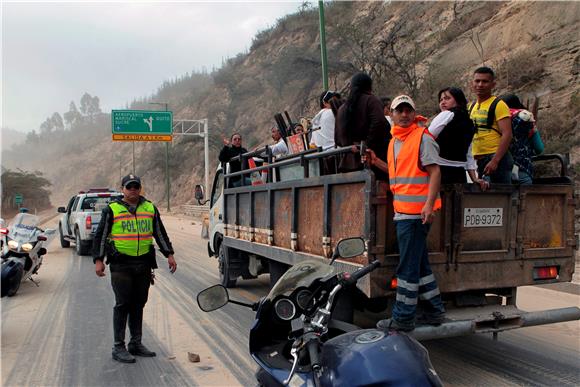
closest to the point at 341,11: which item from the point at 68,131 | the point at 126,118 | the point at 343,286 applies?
the point at 126,118

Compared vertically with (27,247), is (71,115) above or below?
above

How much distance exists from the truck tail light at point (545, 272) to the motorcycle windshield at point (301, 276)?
3.01 meters

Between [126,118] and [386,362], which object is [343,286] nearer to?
[386,362]

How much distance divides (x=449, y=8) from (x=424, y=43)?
279 centimetres

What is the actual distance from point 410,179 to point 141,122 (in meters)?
29.3

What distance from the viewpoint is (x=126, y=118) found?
3077 centimetres

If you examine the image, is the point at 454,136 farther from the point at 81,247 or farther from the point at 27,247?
the point at 81,247

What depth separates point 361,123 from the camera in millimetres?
4910

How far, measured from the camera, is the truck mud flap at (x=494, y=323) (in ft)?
13.4

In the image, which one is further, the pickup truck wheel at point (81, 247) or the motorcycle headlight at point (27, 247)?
the pickup truck wheel at point (81, 247)

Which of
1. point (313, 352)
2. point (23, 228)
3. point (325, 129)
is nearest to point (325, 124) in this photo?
point (325, 129)

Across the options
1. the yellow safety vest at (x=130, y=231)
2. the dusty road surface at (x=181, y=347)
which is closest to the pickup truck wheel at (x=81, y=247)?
the dusty road surface at (x=181, y=347)

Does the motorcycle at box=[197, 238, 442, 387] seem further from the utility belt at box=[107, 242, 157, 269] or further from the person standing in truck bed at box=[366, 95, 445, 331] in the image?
the utility belt at box=[107, 242, 157, 269]

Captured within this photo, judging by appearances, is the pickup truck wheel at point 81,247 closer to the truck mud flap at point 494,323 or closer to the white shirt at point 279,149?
the white shirt at point 279,149
